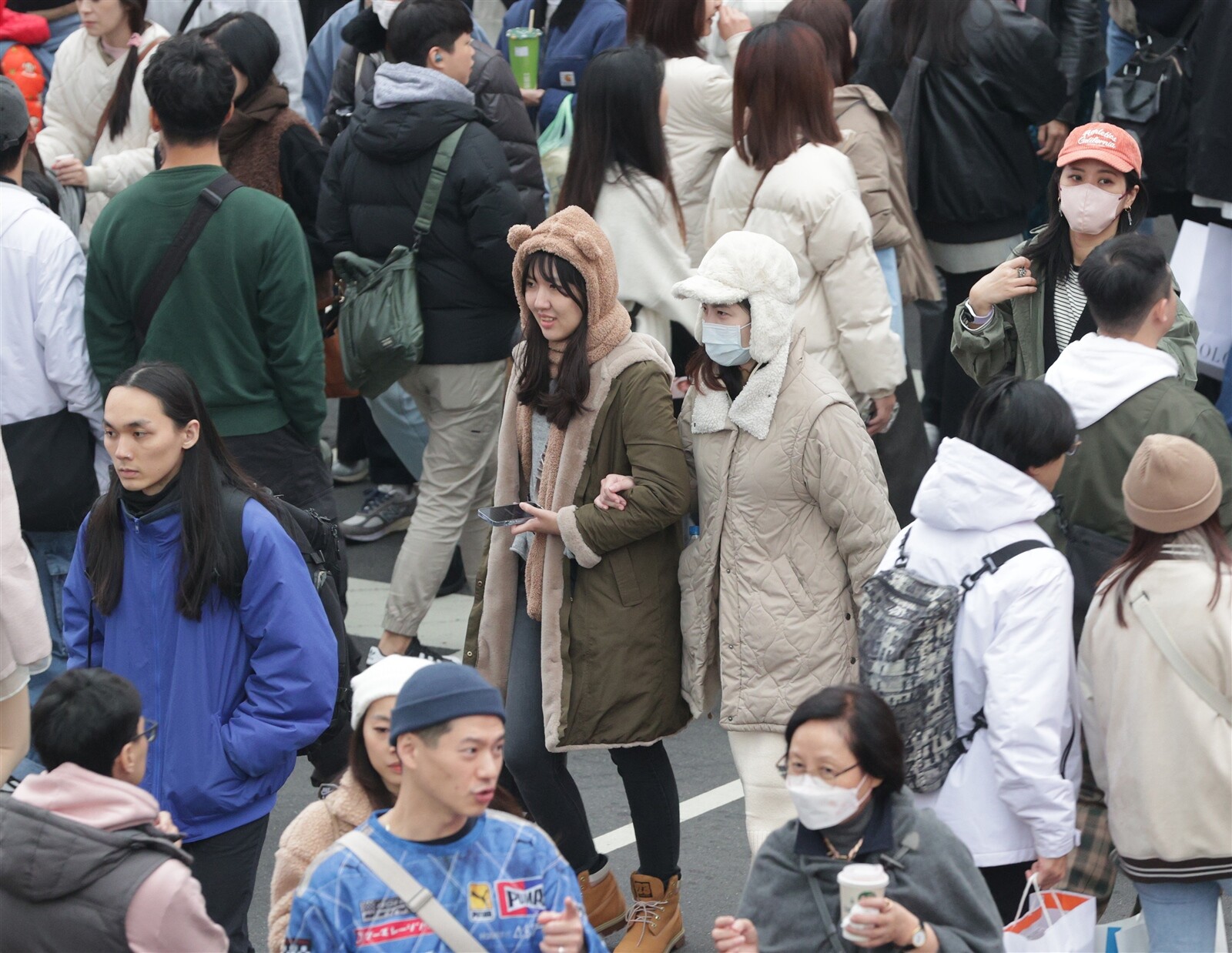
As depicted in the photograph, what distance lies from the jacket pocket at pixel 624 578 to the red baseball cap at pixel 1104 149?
1.66 m

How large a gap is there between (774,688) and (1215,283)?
324 centimetres

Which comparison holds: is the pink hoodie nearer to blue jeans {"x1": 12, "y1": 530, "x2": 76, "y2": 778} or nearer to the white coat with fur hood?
the white coat with fur hood

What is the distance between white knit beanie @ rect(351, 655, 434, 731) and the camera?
3.59 meters

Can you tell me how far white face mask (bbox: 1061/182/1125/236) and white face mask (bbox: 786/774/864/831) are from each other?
234 cm

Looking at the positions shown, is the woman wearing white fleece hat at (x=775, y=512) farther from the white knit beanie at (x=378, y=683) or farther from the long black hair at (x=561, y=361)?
the white knit beanie at (x=378, y=683)

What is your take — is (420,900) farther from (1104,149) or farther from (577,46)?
(577,46)

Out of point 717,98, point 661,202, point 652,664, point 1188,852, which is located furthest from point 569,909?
point 717,98

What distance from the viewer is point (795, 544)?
4.62m

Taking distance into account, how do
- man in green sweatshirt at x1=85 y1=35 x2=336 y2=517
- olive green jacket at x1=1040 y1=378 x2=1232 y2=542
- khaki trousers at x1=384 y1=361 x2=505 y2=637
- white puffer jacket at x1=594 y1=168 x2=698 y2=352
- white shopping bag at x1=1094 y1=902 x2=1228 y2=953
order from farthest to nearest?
1. khaki trousers at x1=384 y1=361 x2=505 y2=637
2. white puffer jacket at x1=594 y1=168 x2=698 y2=352
3. man in green sweatshirt at x1=85 y1=35 x2=336 y2=517
4. olive green jacket at x1=1040 y1=378 x2=1232 y2=542
5. white shopping bag at x1=1094 y1=902 x2=1228 y2=953

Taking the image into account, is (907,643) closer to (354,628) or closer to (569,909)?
(569,909)

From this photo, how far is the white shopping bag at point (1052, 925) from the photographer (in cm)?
360

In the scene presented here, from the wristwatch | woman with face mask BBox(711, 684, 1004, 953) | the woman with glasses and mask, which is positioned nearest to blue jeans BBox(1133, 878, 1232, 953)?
the woman with glasses and mask

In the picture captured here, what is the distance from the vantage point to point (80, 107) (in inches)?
299

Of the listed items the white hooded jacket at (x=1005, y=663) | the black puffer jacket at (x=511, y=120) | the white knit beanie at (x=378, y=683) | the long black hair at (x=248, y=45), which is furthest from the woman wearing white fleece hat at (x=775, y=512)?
the long black hair at (x=248, y=45)
